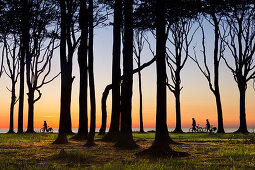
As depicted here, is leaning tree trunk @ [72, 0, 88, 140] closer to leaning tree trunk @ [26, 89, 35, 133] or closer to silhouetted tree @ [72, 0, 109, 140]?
silhouetted tree @ [72, 0, 109, 140]

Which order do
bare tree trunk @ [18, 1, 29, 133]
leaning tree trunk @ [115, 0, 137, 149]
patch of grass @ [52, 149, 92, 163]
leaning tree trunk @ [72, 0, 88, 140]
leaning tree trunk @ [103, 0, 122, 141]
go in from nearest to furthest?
1. patch of grass @ [52, 149, 92, 163]
2. leaning tree trunk @ [115, 0, 137, 149]
3. leaning tree trunk @ [72, 0, 88, 140]
4. leaning tree trunk @ [103, 0, 122, 141]
5. bare tree trunk @ [18, 1, 29, 133]

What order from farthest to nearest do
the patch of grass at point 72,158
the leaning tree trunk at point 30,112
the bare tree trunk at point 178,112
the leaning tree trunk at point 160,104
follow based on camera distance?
the bare tree trunk at point 178,112
the leaning tree trunk at point 30,112
the leaning tree trunk at point 160,104
the patch of grass at point 72,158

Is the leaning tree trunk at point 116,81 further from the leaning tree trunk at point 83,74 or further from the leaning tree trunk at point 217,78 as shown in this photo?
the leaning tree trunk at point 217,78

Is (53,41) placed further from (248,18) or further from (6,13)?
(248,18)

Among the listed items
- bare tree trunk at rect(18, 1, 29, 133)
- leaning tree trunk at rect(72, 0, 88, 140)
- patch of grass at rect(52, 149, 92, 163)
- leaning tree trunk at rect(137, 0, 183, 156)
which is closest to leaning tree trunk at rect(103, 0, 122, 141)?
leaning tree trunk at rect(72, 0, 88, 140)

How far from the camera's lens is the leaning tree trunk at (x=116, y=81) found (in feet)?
65.8

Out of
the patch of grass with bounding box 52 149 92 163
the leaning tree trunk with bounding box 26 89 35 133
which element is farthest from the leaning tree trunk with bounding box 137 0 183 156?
the leaning tree trunk with bounding box 26 89 35 133

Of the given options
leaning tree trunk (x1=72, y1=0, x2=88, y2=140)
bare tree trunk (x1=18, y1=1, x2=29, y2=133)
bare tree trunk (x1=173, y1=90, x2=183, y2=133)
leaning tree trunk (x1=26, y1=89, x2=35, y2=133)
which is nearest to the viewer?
leaning tree trunk (x1=72, y1=0, x2=88, y2=140)

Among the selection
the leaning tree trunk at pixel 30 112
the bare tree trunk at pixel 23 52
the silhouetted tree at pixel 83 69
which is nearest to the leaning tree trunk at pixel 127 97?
the silhouetted tree at pixel 83 69

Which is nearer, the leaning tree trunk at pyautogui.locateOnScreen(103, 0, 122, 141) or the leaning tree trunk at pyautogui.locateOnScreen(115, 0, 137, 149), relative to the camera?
the leaning tree trunk at pyautogui.locateOnScreen(115, 0, 137, 149)

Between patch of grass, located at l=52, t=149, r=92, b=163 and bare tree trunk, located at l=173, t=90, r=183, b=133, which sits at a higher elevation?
bare tree trunk, located at l=173, t=90, r=183, b=133

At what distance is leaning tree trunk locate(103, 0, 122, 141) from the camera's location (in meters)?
20.0

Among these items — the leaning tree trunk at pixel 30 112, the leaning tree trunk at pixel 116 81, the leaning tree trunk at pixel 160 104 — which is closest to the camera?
the leaning tree trunk at pixel 160 104

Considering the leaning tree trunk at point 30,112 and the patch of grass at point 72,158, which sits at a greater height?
the leaning tree trunk at point 30,112
